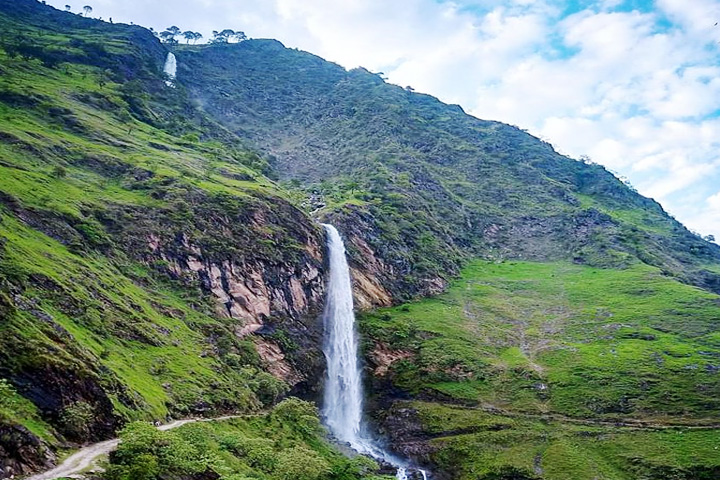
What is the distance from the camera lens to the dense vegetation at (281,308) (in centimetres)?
3281

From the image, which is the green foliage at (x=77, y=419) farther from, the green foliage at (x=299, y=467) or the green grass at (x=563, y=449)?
the green grass at (x=563, y=449)

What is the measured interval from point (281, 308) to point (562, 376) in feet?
123

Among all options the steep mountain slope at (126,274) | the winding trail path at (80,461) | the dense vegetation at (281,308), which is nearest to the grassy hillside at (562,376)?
the dense vegetation at (281,308)

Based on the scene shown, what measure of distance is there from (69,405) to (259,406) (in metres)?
23.7

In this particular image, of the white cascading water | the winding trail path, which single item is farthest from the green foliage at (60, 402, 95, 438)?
the white cascading water

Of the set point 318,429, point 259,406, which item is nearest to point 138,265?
point 259,406

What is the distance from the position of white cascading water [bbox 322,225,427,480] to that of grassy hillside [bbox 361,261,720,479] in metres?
3.03

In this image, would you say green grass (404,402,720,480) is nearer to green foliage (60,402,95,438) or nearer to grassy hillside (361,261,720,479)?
grassy hillside (361,261,720,479)

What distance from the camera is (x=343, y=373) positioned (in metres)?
64.8

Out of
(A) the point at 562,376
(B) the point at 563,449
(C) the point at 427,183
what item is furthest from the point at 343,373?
(C) the point at 427,183

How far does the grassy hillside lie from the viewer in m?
51.6

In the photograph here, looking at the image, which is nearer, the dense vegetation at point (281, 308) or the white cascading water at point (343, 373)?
the dense vegetation at point (281, 308)

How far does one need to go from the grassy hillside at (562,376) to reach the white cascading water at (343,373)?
9.93 ft

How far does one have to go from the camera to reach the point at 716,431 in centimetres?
5147
